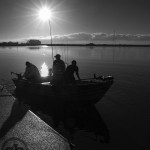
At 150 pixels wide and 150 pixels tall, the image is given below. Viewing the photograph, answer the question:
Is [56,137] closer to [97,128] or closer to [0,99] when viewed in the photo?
[97,128]

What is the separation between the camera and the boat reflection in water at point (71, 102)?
10914mm

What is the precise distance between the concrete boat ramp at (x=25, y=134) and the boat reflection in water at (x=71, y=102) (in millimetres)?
2255

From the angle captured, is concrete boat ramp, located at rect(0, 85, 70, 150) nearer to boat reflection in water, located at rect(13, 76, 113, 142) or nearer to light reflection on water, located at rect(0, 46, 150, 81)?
boat reflection in water, located at rect(13, 76, 113, 142)

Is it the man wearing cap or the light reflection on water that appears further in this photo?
the light reflection on water

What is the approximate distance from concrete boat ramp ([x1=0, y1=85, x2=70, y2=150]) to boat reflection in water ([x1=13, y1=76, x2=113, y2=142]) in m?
2.25

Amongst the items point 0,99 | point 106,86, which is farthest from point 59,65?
point 0,99

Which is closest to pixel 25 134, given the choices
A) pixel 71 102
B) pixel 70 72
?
pixel 70 72

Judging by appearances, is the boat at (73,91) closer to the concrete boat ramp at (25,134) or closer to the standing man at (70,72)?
the standing man at (70,72)

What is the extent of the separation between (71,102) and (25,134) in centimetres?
617

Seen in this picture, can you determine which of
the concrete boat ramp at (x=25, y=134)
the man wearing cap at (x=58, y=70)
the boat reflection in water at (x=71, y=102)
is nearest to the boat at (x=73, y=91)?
the boat reflection in water at (x=71, y=102)

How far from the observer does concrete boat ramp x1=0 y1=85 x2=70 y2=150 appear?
6.23 meters

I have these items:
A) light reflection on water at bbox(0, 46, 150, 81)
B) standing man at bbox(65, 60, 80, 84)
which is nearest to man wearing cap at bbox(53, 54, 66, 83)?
standing man at bbox(65, 60, 80, 84)

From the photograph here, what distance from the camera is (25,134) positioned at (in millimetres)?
6992

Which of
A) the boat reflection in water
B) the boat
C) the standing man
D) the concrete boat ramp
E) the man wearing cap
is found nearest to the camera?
the concrete boat ramp
